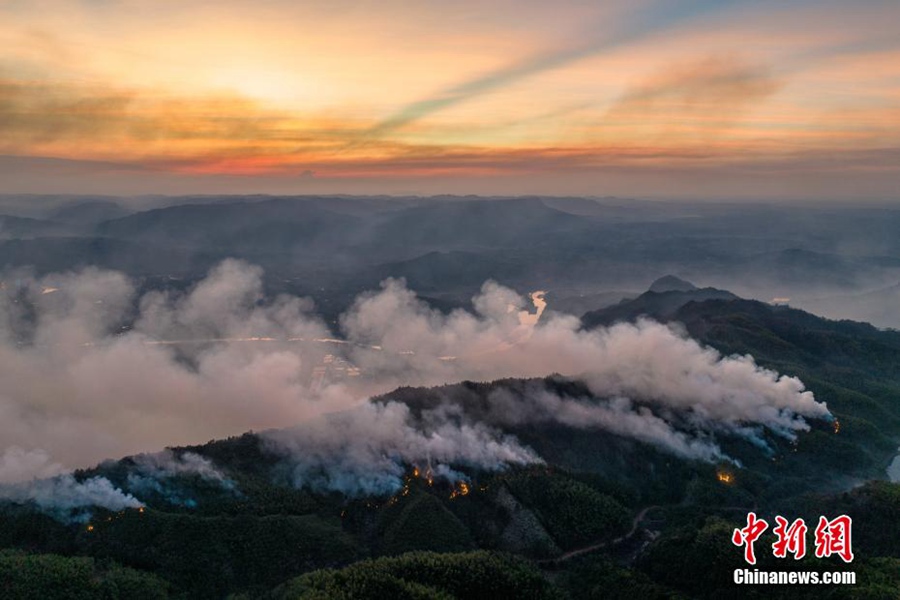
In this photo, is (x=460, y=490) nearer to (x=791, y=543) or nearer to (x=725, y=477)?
(x=791, y=543)

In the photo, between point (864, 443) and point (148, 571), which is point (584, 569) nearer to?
point (148, 571)

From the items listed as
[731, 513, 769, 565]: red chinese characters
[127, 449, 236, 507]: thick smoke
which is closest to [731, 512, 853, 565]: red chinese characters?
[731, 513, 769, 565]: red chinese characters

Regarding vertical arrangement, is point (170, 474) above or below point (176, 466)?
below

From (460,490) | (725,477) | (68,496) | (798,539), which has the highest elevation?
(68,496)

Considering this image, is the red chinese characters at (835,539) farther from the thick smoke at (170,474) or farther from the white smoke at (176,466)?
the white smoke at (176,466)

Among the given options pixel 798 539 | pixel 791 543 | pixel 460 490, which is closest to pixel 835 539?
pixel 798 539

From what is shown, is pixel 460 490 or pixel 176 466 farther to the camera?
pixel 460 490
